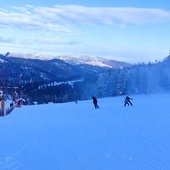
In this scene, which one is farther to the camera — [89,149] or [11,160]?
[89,149]

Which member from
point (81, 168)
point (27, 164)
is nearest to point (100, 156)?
point (81, 168)

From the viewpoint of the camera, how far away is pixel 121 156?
9078 millimetres

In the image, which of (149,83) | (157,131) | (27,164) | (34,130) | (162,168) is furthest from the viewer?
(149,83)

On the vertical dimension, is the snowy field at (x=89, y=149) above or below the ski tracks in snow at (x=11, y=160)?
above

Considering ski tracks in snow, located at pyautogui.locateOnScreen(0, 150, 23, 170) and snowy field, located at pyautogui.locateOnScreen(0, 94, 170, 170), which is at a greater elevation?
snowy field, located at pyautogui.locateOnScreen(0, 94, 170, 170)

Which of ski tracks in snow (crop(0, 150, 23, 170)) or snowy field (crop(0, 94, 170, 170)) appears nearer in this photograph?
snowy field (crop(0, 94, 170, 170))

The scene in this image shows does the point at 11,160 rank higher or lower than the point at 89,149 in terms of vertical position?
lower

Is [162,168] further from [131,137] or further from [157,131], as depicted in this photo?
[157,131]

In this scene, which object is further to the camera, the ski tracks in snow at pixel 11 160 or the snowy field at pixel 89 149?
the ski tracks in snow at pixel 11 160

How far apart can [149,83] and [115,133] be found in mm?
84024

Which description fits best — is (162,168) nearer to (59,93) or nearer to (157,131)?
(157,131)

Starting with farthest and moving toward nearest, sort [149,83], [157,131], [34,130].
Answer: [149,83], [34,130], [157,131]

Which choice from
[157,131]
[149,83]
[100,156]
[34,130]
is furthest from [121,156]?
[149,83]

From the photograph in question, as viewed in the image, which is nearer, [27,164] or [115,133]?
[27,164]
